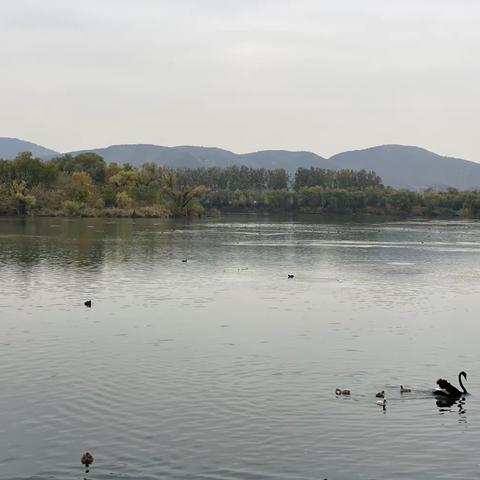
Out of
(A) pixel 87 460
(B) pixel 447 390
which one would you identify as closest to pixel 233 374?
(B) pixel 447 390

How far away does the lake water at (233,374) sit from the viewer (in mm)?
21697

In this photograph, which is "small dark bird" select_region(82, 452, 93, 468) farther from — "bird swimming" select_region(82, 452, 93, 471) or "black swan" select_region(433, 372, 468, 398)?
"black swan" select_region(433, 372, 468, 398)

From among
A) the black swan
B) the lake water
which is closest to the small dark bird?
the lake water

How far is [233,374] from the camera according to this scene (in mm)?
31281

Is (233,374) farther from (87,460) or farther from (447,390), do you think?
(87,460)

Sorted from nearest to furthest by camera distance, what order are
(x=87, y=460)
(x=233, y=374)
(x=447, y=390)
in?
(x=87, y=460)
(x=447, y=390)
(x=233, y=374)

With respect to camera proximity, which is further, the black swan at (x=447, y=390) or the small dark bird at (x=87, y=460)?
the black swan at (x=447, y=390)

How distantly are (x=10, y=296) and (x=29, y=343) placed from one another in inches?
675

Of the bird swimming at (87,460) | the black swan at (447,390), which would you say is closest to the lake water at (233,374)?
the bird swimming at (87,460)

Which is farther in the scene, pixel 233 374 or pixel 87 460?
pixel 233 374

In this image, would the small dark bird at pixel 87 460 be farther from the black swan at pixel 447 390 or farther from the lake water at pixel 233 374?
the black swan at pixel 447 390

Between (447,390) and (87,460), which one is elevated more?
(447,390)

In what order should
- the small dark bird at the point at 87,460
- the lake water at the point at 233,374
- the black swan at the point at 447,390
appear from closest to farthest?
the small dark bird at the point at 87,460 → the lake water at the point at 233,374 → the black swan at the point at 447,390

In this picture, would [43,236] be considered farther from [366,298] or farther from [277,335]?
[277,335]
